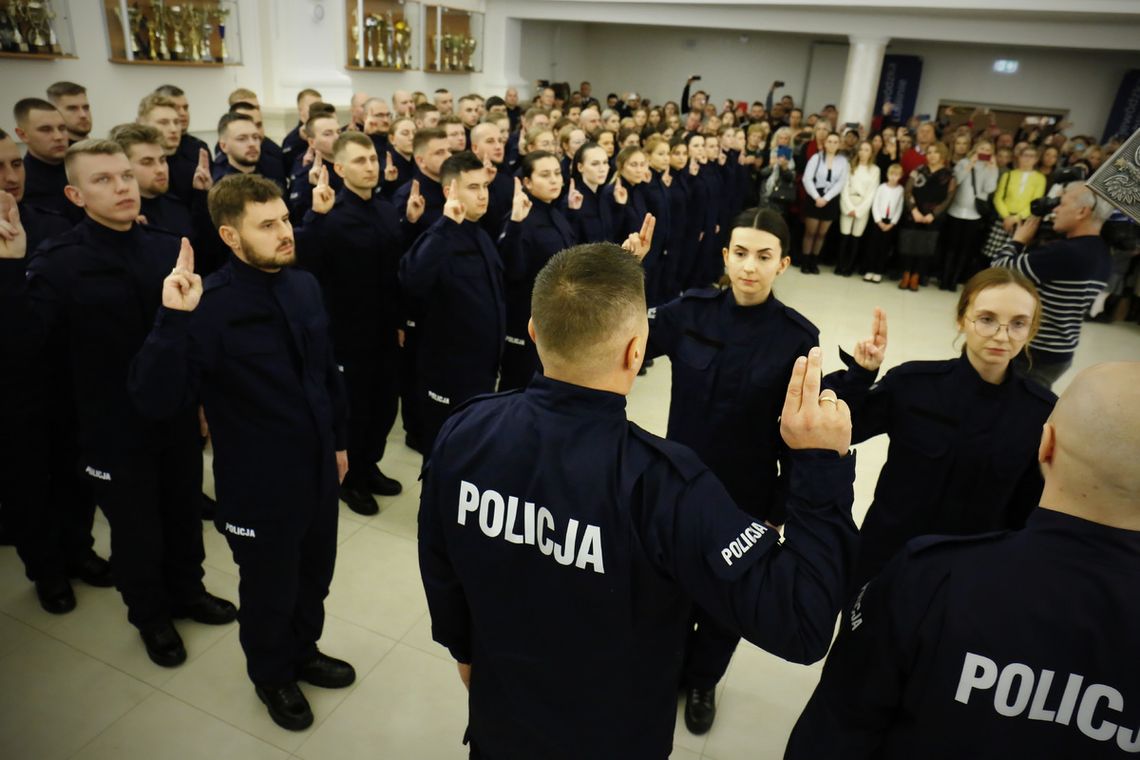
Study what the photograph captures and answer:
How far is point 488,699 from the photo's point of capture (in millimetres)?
1430

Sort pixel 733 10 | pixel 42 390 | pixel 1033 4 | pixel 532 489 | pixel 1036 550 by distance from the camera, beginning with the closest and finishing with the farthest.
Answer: pixel 1036 550 → pixel 532 489 → pixel 42 390 → pixel 1033 4 → pixel 733 10

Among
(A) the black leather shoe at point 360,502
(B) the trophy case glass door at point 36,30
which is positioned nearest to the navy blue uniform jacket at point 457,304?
(A) the black leather shoe at point 360,502

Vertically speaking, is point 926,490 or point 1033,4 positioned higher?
point 1033,4

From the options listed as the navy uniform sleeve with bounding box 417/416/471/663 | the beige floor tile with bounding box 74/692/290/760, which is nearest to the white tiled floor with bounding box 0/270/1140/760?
the beige floor tile with bounding box 74/692/290/760

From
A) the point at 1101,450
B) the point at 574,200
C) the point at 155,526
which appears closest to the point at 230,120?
the point at 574,200

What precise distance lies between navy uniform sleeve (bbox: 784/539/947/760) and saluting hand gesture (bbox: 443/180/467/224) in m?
2.39

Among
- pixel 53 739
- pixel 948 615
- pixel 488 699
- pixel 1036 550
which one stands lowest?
pixel 53 739

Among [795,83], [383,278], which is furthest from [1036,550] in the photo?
[795,83]

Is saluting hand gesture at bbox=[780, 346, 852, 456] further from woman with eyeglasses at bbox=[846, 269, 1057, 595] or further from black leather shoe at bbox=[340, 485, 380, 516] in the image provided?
black leather shoe at bbox=[340, 485, 380, 516]

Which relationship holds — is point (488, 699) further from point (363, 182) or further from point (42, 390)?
point (363, 182)

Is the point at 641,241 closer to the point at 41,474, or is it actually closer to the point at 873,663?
the point at 873,663

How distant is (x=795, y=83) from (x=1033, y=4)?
20.6 feet

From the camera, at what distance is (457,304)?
318 cm

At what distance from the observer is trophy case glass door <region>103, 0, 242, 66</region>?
596 centimetres
